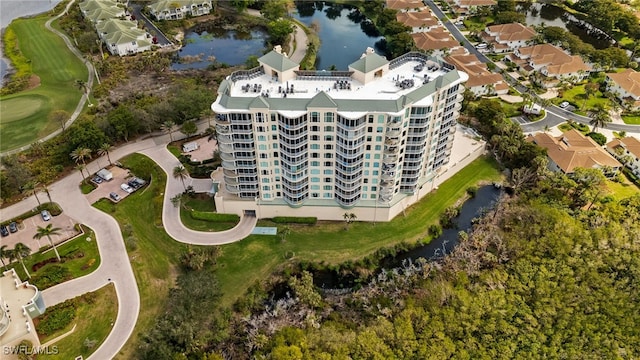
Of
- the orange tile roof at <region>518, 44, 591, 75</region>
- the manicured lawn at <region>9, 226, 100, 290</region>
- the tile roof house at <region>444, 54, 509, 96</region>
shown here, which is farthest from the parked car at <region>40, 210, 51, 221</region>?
the orange tile roof at <region>518, 44, 591, 75</region>

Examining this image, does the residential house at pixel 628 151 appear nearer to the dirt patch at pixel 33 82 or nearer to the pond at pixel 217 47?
the pond at pixel 217 47

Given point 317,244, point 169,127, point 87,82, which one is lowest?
point 317,244

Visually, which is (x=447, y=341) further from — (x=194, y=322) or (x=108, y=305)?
(x=108, y=305)

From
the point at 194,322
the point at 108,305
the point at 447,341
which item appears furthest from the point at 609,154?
the point at 108,305

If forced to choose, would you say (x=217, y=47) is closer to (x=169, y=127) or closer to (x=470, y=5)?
(x=169, y=127)

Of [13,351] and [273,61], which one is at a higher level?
[273,61]

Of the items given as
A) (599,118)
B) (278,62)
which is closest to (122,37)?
(278,62)

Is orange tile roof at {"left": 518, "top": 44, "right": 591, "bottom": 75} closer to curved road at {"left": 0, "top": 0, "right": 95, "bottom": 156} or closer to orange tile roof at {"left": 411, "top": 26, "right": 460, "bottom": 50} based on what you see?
orange tile roof at {"left": 411, "top": 26, "right": 460, "bottom": 50}
